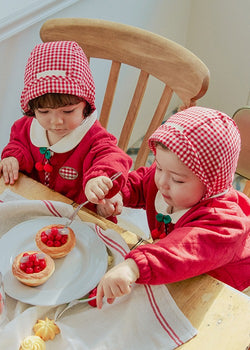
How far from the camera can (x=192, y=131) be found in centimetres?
89

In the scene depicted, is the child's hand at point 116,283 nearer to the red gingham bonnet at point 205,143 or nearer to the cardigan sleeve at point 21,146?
the red gingham bonnet at point 205,143

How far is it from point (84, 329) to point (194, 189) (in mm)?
388

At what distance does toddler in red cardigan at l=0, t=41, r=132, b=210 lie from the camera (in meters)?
1.08

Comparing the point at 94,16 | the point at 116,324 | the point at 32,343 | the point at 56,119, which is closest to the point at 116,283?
the point at 116,324

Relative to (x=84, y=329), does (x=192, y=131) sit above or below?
above

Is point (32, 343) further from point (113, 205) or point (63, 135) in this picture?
point (63, 135)

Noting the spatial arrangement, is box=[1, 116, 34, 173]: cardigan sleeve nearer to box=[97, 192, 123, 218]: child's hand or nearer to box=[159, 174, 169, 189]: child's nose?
box=[97, 192, 123, 218]: child's hand

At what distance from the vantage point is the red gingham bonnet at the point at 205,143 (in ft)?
2.90

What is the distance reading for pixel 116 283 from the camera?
80 cm

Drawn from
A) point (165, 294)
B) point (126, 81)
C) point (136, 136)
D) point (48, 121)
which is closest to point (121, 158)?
point (48, 121)

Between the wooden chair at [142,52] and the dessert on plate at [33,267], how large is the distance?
67 centimetres

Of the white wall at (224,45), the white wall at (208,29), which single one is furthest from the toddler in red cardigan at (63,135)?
the white wall at (224,45)

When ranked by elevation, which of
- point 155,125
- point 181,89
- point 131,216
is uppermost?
point 181,89

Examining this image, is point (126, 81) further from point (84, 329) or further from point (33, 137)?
point (84, 329)
